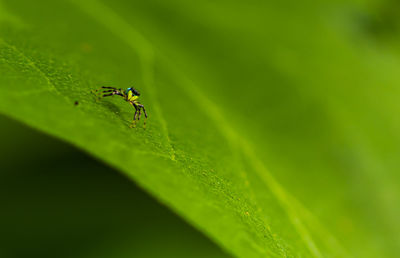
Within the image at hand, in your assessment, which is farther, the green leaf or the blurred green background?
the blurred green background

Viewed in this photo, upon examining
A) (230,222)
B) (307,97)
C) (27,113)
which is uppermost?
(307,97)

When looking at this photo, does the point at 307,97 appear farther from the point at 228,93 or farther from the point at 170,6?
the point at 170,6

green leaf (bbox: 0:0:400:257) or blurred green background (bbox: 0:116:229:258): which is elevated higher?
green leaf (bbox: 0:0:400:257)

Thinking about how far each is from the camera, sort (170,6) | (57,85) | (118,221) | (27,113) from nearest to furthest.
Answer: (27,113) < (57,85) < (118,221) < (170,6)

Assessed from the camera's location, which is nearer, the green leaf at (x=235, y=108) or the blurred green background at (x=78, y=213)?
the green leaf at (x=235, y=108)

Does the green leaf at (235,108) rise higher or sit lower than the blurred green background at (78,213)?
higher

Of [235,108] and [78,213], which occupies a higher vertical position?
[235,108]

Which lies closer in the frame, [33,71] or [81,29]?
[33,71]

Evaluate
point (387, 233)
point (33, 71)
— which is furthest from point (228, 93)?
point (33, 71)
